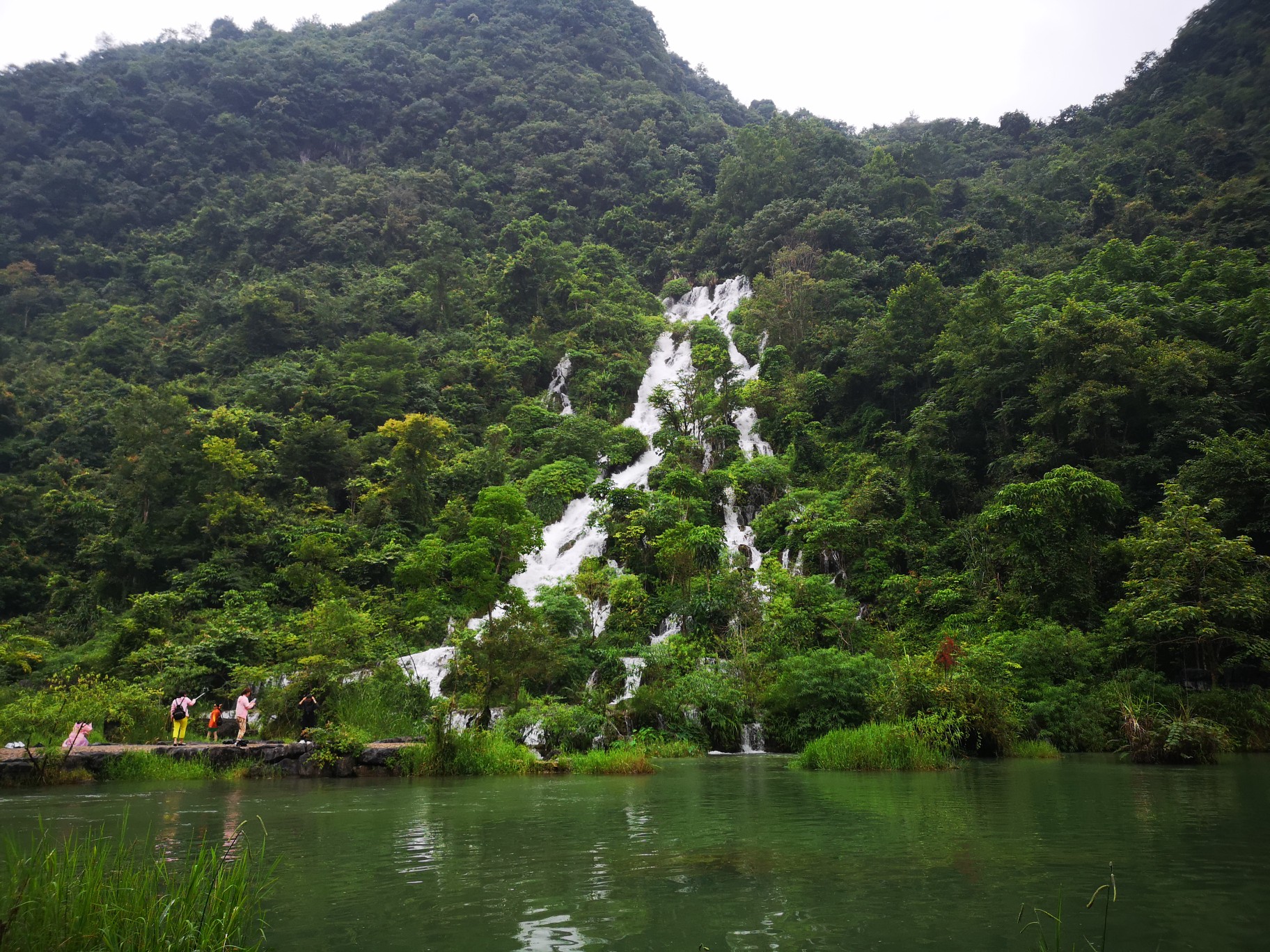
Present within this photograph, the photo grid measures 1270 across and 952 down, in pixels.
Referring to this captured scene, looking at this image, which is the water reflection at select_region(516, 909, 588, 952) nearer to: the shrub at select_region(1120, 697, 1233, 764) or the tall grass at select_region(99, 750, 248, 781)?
the tall grass at select_region(99, 750, 248, 781)

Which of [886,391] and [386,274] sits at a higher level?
[386,274]

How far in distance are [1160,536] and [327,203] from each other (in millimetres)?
59613

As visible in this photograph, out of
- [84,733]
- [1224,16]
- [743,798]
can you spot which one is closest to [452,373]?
[84,733]

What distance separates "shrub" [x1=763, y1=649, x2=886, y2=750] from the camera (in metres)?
16.4

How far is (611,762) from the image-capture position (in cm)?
1402

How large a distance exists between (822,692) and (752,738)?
7.97ft

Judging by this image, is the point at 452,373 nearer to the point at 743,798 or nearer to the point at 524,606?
the point at 524,606

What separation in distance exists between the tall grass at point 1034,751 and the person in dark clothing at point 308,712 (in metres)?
14.8

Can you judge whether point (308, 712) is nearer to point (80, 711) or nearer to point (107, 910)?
point (80, 711)

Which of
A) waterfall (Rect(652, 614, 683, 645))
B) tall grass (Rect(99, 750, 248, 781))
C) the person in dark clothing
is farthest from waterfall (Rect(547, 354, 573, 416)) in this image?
tall grass (Rect(99, 750, 248, 781))

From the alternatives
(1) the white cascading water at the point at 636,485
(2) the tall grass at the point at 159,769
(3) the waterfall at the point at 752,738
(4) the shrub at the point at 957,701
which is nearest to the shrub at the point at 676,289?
(1) the white cascading water at the point at 636,485

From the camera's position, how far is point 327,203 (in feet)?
190

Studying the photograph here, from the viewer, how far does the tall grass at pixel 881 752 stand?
42.4 feet

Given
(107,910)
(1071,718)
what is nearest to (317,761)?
(107,910)
